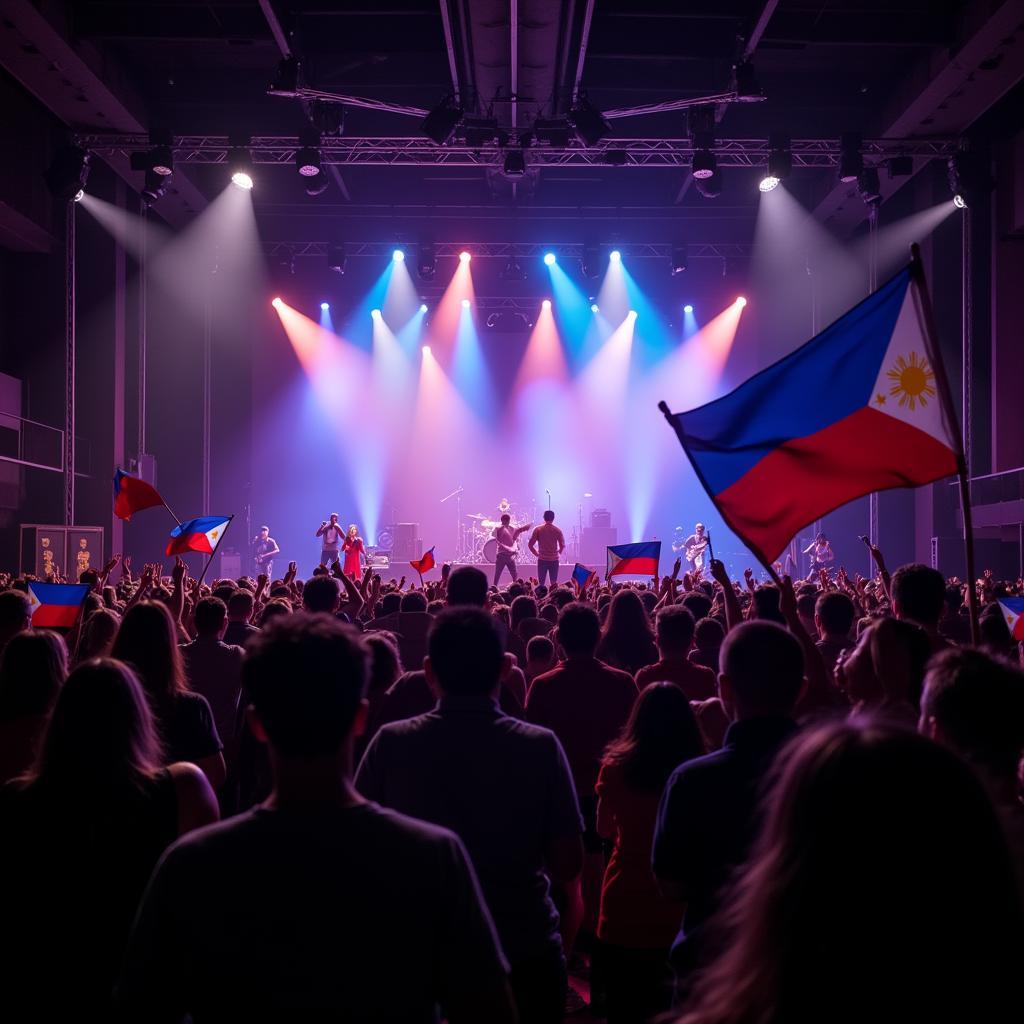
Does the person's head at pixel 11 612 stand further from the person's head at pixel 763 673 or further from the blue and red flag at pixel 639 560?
the blue and red flag at pixel 639 560

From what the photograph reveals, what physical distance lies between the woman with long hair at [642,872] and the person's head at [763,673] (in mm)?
568

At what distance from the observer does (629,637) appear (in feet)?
19.1

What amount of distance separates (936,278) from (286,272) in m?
14.9

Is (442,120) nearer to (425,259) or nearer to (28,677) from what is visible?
(425,259)

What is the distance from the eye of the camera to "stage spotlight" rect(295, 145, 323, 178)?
1579 centimetres

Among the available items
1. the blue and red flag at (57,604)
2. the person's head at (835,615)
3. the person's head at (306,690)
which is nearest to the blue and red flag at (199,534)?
the blue and red flag at (57,604)

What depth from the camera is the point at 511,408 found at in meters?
27.4

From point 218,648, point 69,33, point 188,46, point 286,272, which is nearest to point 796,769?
point 218,648

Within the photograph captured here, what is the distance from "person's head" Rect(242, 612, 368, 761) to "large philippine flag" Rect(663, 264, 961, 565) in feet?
8.18

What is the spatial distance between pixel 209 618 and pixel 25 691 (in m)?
1.85

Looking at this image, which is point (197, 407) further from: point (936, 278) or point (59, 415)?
point (936, 278)

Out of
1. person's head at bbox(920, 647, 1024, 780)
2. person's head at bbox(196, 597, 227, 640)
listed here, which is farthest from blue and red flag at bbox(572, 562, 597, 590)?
person's head at bbox(920, 647, 1024, 780)

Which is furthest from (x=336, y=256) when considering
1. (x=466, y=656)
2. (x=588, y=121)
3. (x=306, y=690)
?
(x=306, y=690)

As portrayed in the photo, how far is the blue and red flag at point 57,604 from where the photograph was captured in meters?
7.01
